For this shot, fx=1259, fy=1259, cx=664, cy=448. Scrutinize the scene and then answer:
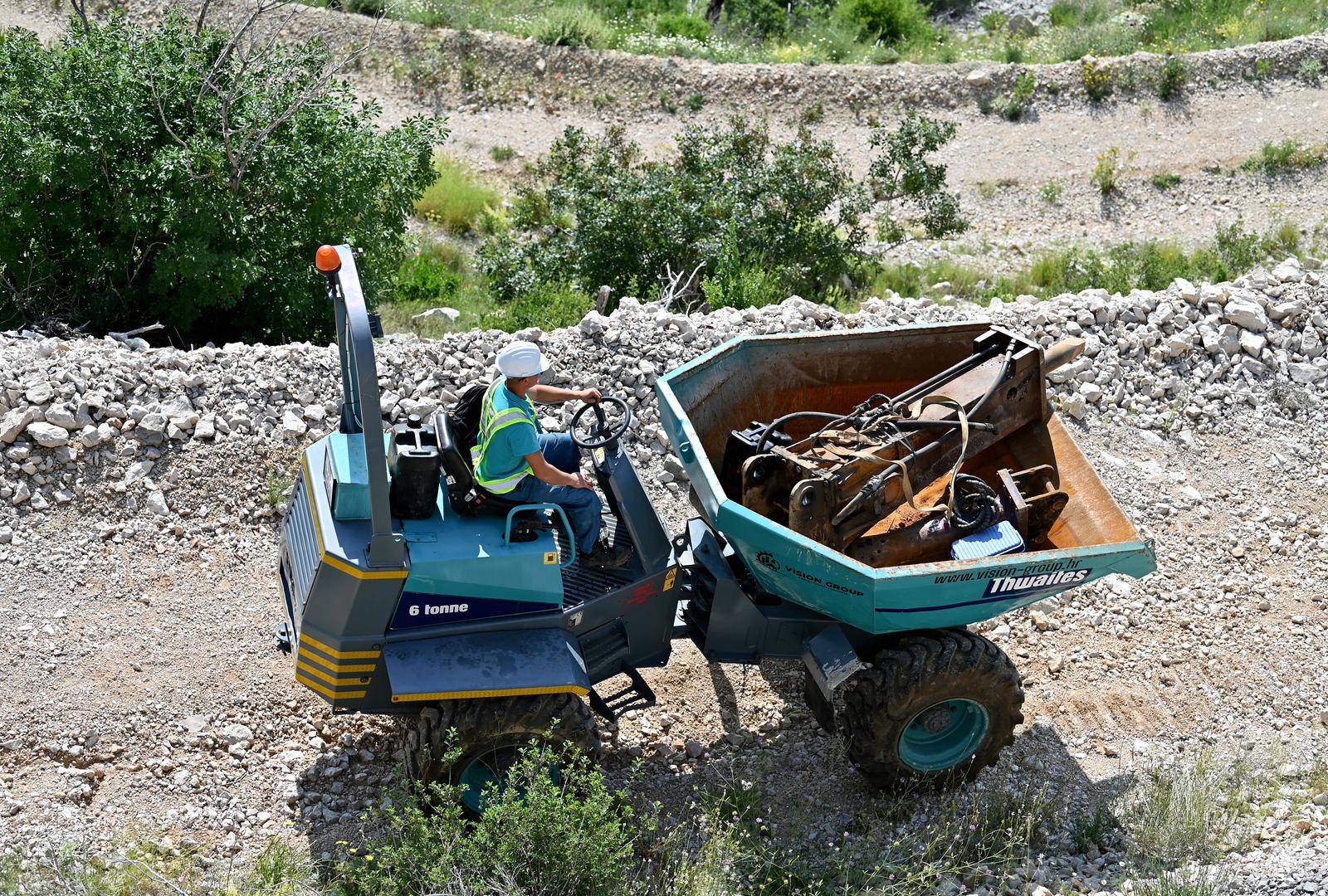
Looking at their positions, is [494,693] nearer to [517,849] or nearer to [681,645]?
[517,849]

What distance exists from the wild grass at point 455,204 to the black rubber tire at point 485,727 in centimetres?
911

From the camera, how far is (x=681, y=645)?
22.6ft

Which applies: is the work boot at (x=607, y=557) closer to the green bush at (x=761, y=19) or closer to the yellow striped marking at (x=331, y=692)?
the yellow striped marking at (x=331, y=692)

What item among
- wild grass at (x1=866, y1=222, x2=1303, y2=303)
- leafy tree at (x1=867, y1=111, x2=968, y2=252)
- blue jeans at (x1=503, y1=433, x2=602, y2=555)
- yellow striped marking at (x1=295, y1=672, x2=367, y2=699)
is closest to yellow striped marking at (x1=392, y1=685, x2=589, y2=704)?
yellow striped marking at (x1=295, y1=672, x2=367, y2=699)

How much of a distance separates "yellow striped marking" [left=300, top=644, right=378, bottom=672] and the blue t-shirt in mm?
911

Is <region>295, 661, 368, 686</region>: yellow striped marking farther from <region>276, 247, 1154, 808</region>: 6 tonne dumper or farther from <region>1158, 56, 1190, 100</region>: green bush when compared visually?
<region>1158, 56, 1190, 100</region>: green bush

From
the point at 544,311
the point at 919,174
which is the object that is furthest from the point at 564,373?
the point at 919,174

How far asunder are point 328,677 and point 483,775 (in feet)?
2.81

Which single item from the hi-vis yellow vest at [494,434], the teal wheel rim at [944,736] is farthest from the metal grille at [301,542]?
the teal wheel rim at [944,736]

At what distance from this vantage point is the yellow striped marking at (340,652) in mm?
5012

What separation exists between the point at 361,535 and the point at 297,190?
450 cm

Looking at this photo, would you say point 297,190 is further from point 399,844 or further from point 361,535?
point 399,844

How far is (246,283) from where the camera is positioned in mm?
8727

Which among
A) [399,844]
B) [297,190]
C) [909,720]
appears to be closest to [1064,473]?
[909,720]
